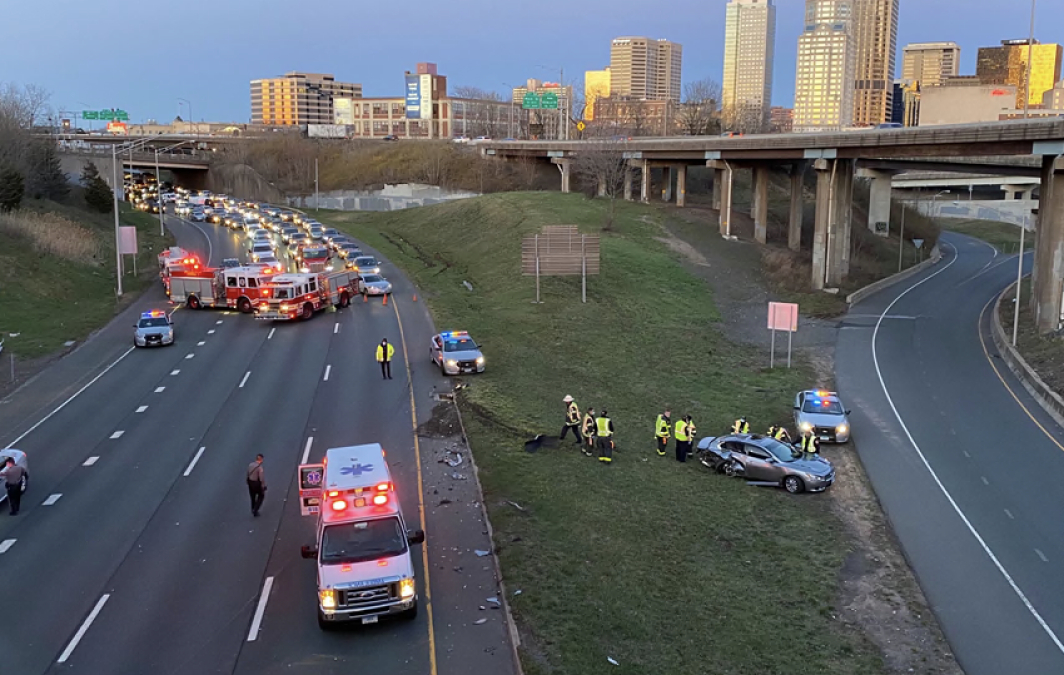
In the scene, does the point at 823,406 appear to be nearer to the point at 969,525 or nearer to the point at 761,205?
the point at 969,525

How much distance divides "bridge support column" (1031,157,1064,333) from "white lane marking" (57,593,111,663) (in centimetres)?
4360

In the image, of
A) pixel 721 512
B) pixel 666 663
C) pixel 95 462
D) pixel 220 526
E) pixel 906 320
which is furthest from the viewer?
pixel 906 320

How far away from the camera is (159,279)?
194ft

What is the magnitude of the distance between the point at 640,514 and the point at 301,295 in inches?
1094

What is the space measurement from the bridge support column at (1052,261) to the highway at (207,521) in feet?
101

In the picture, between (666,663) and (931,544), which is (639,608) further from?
(931,544)

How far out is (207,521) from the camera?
2183cm

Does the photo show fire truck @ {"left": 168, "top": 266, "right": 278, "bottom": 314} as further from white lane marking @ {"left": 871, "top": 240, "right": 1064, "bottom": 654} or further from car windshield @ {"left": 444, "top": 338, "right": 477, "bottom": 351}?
white lane marking @ {"left": 871, "top": 240, "right": 1064, "bottom": 654}

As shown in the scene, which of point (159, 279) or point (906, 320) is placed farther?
point (159, 279)

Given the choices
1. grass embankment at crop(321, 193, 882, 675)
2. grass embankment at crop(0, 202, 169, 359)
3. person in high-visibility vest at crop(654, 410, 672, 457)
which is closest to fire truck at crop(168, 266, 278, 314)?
grass embankment at crop(0, 202, 169, 359)

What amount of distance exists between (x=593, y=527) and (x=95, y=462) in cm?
1446

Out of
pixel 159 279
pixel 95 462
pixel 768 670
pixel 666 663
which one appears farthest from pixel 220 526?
pixel 159 279

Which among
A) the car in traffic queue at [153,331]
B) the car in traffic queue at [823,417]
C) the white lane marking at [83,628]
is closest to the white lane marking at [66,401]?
the car in traffic queue at [153,331]

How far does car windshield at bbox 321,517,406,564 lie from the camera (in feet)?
55.6
